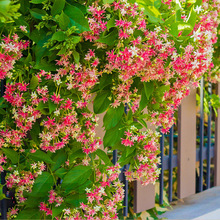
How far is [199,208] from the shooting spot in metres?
2.72

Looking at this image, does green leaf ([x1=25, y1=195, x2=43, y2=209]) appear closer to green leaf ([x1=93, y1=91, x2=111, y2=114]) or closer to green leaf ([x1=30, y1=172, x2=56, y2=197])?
green leaf ([x1=30, y1=172, x2=56, y2=197])

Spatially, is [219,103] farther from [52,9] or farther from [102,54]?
[52,9]

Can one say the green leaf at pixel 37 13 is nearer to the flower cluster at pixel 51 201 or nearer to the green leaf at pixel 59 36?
the green leaf at pixel 59 36

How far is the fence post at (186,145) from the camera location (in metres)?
2.68

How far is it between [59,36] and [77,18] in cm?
10

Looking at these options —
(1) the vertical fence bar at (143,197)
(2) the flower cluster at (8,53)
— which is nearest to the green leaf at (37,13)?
(2) the flower cluster at (8,53)

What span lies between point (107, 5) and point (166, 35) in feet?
0.86

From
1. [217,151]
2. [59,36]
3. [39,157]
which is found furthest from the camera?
[217,151]

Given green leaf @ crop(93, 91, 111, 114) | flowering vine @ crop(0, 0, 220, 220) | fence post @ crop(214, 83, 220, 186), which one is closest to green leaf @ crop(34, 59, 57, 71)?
flowering vine @ crop(0, 0, 220, 220)

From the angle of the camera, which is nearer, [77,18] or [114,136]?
[77,18]

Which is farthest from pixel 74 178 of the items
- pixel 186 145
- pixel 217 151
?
pixel 217 151

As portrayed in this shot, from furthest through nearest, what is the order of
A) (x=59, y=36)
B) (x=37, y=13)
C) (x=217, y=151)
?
(x=217, y=151), (x=37, y=13), (x=59, y=36)

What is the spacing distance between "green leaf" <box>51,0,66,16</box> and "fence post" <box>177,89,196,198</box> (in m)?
1.48

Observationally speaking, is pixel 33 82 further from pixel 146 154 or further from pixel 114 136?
pixel 146 154
